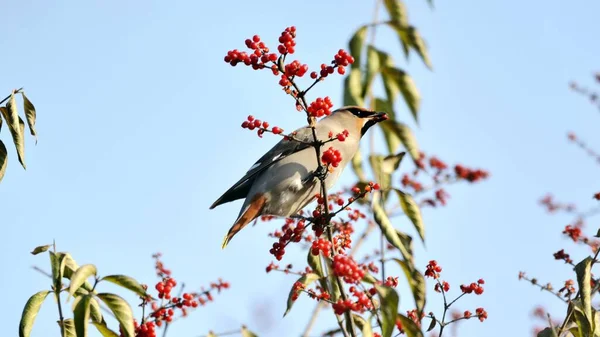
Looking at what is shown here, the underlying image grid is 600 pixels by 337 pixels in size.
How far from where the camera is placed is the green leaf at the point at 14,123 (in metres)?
2.83

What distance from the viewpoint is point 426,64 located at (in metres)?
3.55

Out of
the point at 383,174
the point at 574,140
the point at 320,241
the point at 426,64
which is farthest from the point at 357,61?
the point at 574,140

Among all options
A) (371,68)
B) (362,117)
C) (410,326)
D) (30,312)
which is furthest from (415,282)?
(362,117)

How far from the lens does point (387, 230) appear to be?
2818 millimetres

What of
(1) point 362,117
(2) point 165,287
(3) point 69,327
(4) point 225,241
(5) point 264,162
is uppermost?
(1) point 362,117

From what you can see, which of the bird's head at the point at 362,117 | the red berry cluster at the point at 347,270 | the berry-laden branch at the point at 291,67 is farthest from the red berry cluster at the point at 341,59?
the bird's head at the point at 362,117

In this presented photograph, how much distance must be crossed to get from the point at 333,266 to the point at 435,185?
286 cm

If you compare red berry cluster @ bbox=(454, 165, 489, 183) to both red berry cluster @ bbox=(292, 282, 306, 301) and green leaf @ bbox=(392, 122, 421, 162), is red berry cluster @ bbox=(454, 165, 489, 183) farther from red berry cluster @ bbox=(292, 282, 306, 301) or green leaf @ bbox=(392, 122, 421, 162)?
red berry cluster @ bbox=(292, 282, 306, 301)

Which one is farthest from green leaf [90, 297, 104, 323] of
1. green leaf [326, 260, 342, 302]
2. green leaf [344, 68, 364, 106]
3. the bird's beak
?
the bird's beak

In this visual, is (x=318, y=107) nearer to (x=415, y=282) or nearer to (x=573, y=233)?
(x=415, y=282)

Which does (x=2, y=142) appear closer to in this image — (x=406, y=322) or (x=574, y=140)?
(x=406, y=322)

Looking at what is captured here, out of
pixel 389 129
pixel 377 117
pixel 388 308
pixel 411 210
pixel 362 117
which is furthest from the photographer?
pixel 362 117

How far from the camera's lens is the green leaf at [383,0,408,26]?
12.7ft

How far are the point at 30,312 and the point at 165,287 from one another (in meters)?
0.82
